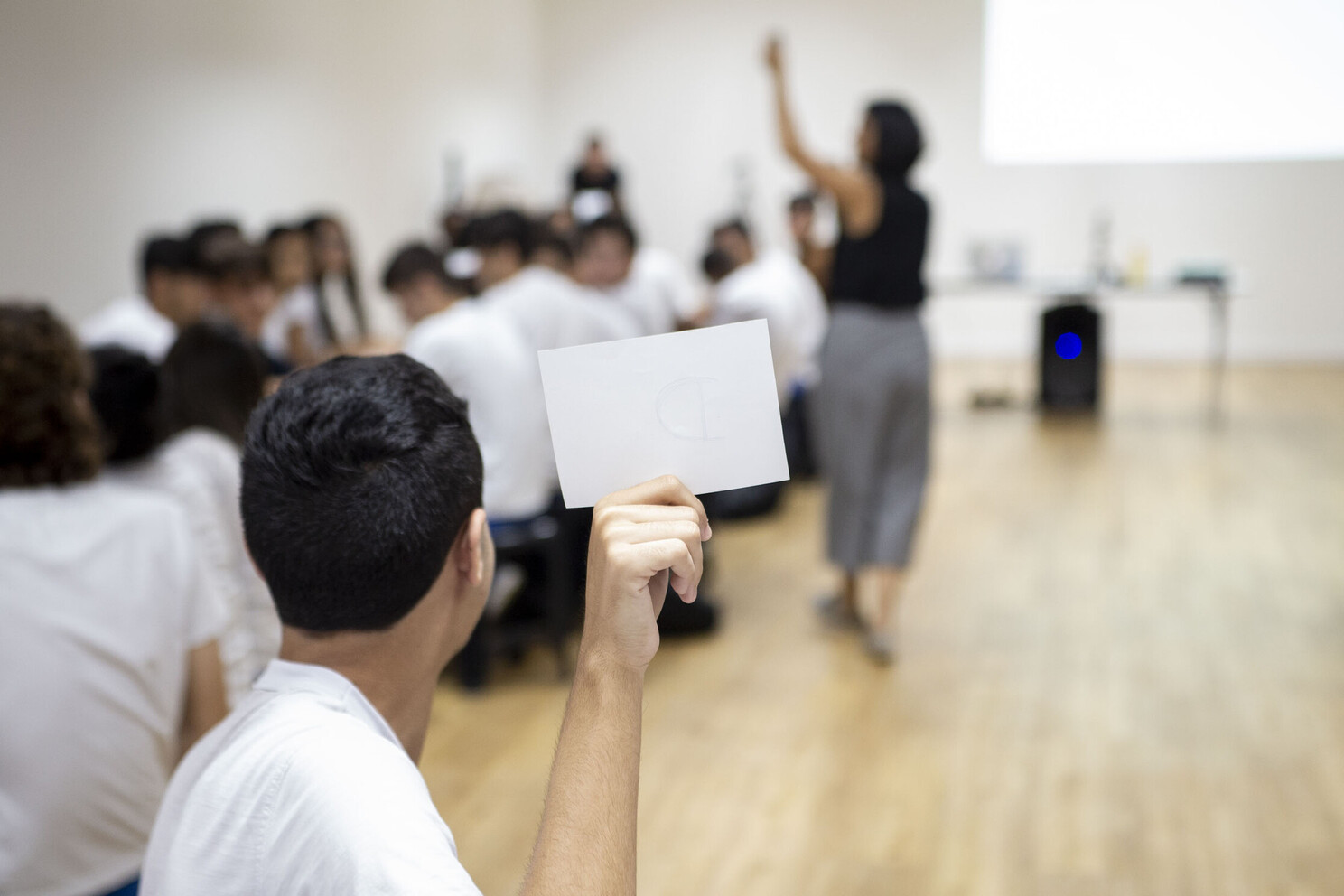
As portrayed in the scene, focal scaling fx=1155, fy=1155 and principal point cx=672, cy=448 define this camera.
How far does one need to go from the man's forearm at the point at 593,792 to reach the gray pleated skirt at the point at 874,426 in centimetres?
273

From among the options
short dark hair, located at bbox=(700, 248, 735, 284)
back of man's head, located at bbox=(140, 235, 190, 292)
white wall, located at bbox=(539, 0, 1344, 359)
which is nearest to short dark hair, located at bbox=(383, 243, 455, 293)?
back of man's head, located at bbox=(140, 235, 190, 292)

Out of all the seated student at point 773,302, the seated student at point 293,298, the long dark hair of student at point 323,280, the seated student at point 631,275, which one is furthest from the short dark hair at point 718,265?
the seated student at point 293,298

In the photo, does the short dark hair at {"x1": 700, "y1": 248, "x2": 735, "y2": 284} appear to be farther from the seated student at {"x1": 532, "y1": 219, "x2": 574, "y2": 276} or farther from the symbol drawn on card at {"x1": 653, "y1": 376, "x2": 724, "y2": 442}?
the symbol drawn on card at {"x1": 653, "y1": 376, "x2": 724, "y2": 442}

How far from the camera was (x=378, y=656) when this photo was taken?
2.89 ft

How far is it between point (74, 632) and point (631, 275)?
3.84m

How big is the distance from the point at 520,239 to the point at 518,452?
977mm

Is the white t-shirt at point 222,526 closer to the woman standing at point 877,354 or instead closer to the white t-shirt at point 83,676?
the white t-shirt at point 83,676

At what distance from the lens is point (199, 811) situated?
78cm

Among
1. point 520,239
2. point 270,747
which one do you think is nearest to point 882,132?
point 520,239

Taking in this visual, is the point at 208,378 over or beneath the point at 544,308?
over

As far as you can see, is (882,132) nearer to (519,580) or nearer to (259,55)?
(519,580)

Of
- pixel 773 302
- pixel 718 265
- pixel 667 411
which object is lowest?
pixel 773 302

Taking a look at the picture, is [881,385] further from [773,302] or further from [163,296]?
[163,296]

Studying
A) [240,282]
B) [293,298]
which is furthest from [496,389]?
[293,298]
